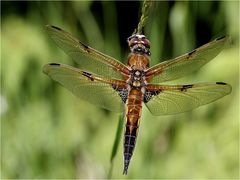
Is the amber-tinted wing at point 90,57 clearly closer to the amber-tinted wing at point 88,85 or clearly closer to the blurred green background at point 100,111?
the amber-tinted wing at point 88,85

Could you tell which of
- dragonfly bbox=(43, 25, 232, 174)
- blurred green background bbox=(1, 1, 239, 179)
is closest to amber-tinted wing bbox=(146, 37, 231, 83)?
dragonfly bbox=(43, 25, 232, 174)

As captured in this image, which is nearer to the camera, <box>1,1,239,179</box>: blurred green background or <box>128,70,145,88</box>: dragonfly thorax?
<box>128,70,145,88</box>: dragonfly thorax

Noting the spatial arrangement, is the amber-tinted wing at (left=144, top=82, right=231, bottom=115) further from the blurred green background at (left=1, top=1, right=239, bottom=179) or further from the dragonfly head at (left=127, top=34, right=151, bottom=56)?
the blurred green background at (left=1, top=1, right=239, bottom=179)

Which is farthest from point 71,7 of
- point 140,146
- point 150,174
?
point 150,174

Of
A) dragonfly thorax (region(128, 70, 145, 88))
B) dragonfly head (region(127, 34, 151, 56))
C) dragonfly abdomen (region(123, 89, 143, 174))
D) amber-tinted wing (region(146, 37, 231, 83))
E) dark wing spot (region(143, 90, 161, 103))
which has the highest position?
dragonfly head (region(127, 34, 151, 56))

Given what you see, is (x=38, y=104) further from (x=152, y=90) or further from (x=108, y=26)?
(x=152, y=90)

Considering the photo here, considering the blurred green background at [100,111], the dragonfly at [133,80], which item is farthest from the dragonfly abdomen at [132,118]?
the blurred green background at [100,111]

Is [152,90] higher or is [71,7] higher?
[71,7]
